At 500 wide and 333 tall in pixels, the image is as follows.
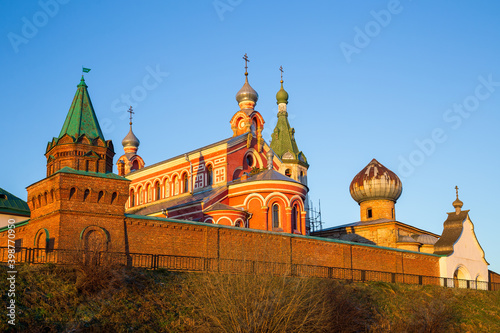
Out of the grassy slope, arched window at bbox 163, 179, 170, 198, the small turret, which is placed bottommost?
the grassy slope

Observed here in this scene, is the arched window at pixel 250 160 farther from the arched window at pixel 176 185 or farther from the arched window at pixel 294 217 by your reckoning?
the arched window at pixel 294 217

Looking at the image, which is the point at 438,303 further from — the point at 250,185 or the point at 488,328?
the point at 250,185

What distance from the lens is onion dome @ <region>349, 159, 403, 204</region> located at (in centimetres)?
4025

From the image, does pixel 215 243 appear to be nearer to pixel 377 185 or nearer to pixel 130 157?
pixel 377 185

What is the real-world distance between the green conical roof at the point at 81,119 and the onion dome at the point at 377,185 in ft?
70.0

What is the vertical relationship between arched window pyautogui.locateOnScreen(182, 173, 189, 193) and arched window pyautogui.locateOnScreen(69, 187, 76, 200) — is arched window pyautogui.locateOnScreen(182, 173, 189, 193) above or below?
above

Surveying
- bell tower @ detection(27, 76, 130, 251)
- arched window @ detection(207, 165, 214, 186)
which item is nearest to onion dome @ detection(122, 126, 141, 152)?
arched window @ detection(207, 165, 214, 186)

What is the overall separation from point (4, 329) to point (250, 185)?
19.5m

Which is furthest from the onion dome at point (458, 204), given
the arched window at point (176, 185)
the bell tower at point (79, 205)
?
the bell tower at point (79, 205)

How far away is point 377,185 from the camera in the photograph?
40281mm

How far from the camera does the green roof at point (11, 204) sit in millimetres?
28703

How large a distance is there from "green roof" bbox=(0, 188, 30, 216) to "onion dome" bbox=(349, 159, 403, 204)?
2135 cm

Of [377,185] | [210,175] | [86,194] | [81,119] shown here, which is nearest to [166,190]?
[210,175]

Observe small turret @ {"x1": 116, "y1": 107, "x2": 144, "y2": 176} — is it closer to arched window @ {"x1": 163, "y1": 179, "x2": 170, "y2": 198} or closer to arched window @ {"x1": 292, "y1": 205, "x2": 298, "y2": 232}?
arched window @ {"x1": 163, "y1": 179, "x2": 170, "y2": 198}
